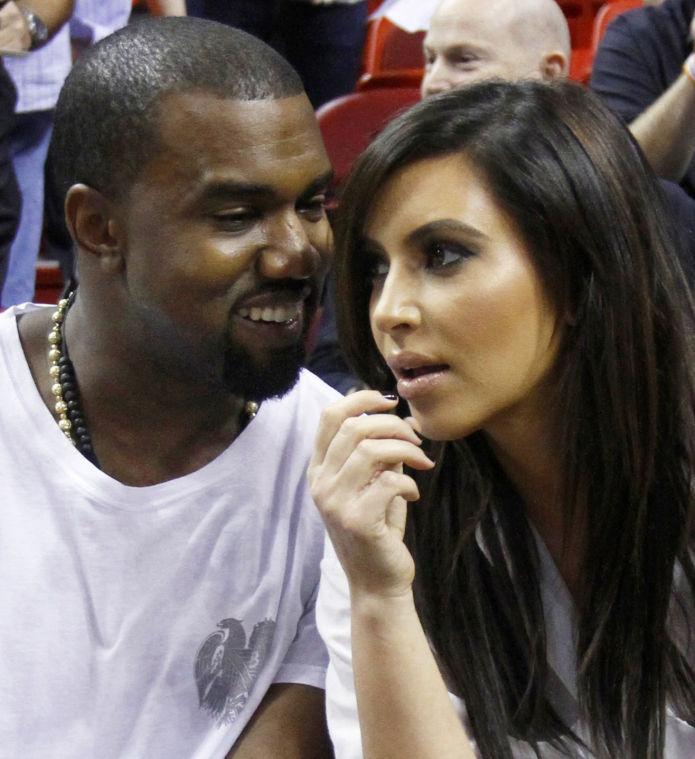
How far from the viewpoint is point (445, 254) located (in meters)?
1.38

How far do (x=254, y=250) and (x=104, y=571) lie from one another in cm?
39

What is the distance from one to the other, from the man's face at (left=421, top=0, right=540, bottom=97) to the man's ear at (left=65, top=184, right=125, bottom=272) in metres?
1.50

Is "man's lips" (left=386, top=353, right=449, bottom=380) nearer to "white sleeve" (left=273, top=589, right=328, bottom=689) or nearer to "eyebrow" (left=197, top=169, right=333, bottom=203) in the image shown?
"eyebrow" (left=197, top=169, right=333, bottom=203)

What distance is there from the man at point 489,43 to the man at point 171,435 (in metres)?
1.47

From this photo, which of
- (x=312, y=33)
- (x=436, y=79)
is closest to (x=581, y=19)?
(x=312, y=33)

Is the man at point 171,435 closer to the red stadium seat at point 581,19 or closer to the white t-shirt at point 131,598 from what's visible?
the white t-shirt at point 131,598

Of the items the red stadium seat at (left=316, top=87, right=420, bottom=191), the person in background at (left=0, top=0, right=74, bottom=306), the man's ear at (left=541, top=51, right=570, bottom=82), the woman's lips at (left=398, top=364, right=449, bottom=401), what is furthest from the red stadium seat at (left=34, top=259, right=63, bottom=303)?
the woman's lips at (left=398, top=364, right=449, bottom=401)

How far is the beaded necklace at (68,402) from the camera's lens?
1560 mm

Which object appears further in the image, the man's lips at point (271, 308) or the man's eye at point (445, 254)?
the man's lips at point (271, 308)

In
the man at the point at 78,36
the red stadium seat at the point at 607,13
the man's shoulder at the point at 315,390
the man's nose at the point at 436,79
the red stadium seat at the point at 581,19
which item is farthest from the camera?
the red stadium seat at the point at 581,19

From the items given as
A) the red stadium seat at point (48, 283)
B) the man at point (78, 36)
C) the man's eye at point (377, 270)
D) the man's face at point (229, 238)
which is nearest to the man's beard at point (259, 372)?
the man's face at point (229, 238)

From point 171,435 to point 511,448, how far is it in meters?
0.39

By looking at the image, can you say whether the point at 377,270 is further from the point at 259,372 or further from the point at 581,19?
the point at 581,19

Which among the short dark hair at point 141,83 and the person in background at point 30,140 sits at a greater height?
the short dark hair at point 141,83
